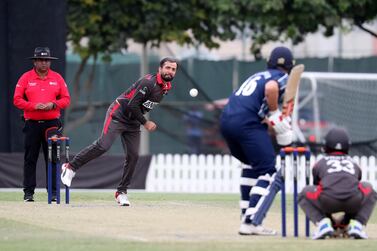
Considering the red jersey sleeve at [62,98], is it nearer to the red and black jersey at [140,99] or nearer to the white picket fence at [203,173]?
the red and black jersey at [140,99]

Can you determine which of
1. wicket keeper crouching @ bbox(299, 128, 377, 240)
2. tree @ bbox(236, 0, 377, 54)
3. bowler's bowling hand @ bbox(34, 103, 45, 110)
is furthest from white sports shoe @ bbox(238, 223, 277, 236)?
tree @ bbox(236, 0, 377, 54)

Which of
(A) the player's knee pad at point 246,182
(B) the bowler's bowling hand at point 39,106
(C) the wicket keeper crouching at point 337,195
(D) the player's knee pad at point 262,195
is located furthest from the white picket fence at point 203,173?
(C) the wicket keeper crouching at point 337,195

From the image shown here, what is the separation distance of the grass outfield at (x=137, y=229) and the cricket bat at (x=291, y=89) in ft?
4.46

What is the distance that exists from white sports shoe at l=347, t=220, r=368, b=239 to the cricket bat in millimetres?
1335

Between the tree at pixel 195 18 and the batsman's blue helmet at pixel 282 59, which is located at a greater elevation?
the tree at pixel 195 18

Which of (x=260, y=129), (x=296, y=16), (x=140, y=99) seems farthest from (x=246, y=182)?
(x=296, y=16)

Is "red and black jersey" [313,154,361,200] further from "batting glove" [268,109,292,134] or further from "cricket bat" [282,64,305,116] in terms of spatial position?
"cricket bat" [282,64,305,116]

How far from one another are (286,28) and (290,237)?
17205 mm

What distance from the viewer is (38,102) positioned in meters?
17.4

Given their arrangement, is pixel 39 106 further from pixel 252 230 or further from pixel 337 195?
pixel 337 195

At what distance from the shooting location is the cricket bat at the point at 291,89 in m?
12.6

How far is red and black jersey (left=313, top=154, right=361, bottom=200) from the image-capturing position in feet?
40.3

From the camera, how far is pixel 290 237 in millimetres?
12625

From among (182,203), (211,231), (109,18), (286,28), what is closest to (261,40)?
(286,28)
